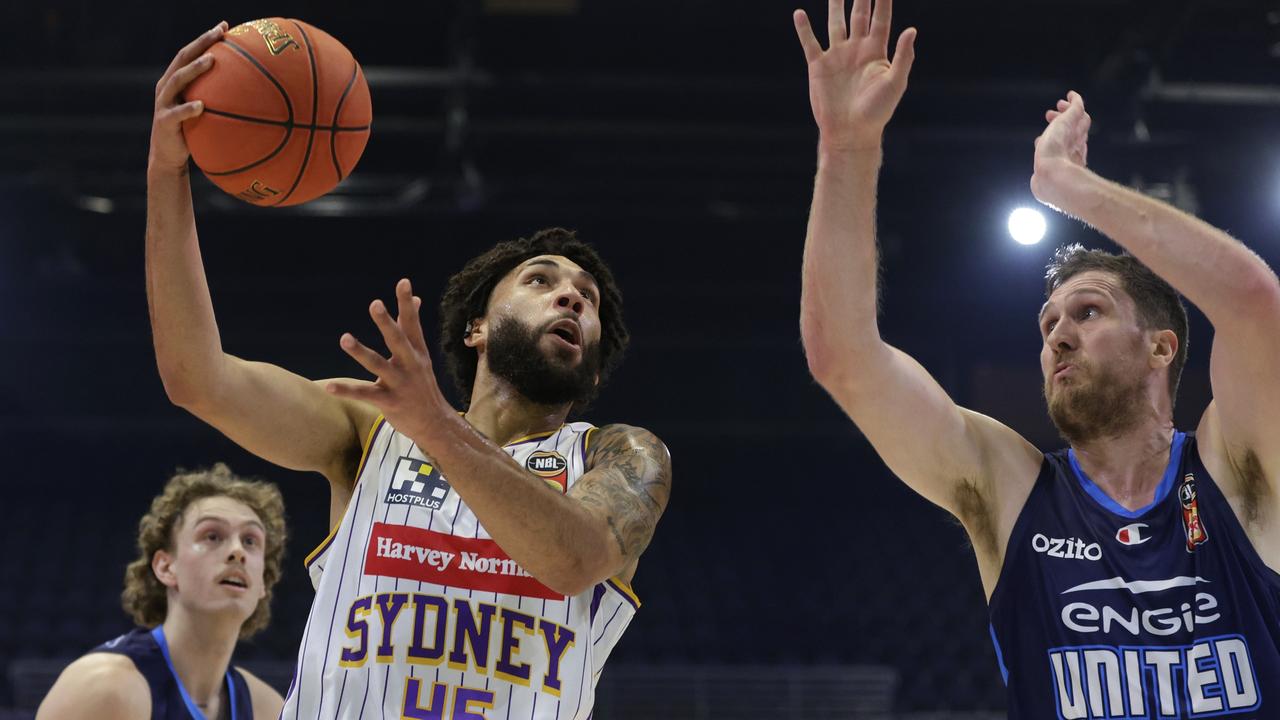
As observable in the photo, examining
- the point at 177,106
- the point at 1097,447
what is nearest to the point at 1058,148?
the point at 1097,447

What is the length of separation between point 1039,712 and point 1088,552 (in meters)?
0.38

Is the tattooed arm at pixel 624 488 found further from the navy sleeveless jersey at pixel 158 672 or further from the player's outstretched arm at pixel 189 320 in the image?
the navy sleeveless jersey at pixel 158 672

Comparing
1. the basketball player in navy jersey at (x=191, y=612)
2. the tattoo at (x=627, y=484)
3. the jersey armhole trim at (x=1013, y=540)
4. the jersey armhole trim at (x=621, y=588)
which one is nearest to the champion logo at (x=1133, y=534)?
the jersey armhole trim at (x=1013, y=540)

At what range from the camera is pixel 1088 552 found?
2.76m

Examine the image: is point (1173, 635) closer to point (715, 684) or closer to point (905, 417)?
point (905, 417)

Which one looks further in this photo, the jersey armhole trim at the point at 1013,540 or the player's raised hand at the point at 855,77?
the jersey armhole trim at the point at 1013,540

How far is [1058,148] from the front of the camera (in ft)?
9.38

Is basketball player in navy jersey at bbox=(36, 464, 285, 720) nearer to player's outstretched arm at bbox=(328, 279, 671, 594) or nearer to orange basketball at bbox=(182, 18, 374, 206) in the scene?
orange basketball at bbox=(182, 18, 374, 206)

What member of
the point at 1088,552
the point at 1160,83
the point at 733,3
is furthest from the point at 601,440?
the point at 1160,83

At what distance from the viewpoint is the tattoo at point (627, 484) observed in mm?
2670

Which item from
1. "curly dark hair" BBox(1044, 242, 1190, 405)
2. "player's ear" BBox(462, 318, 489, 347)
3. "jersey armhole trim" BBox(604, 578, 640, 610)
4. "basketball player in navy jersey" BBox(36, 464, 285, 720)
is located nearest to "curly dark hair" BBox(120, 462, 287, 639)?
"basketball player in navy jersey" BBox(36, 464, 285, 720)

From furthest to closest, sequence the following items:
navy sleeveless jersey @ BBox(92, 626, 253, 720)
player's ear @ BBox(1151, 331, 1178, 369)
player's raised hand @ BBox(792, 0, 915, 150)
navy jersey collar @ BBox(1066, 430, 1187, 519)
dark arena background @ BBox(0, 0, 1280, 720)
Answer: dark arena background @ BBox(0, 0, 1280, 720), navy sleeveless jersey @ BBox(92, 626, 253, 720), player's ear @ BBox(1151, 331, 1178, 369), navy jersey collar @ BBox(1066, 430, 1187, 519), player's raised hand @ BBox(792, 0, 915, 150)

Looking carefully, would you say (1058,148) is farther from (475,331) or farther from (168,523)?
(168,523)

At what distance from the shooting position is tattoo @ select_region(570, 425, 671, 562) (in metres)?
2.67
